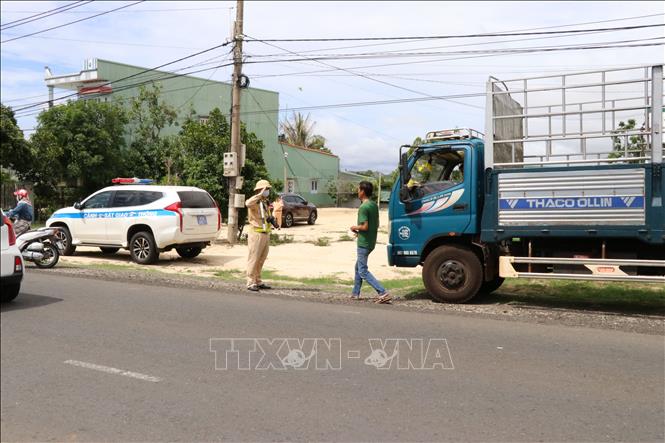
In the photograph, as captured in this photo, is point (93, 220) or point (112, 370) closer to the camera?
point (112, 370)

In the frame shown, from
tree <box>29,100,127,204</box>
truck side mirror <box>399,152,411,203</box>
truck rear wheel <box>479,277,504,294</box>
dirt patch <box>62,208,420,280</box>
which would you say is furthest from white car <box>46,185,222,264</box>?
tree <box>29,100,127,204</box>

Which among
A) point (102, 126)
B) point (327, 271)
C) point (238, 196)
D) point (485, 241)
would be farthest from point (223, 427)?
point (102, 126)

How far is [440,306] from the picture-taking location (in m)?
9.23

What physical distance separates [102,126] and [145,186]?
13536 millimetres

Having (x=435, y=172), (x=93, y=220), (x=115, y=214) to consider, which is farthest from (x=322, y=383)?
(x=93, y=220)

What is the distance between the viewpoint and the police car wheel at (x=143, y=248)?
14.3m

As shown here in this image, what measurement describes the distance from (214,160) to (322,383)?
603 inches

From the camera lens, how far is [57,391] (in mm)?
4773

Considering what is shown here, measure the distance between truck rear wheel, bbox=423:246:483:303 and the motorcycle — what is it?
8.29 meters

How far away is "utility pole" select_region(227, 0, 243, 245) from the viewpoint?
60.4 feet

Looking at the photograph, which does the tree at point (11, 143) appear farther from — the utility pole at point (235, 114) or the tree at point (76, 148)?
the utility pole at point (235, 114)

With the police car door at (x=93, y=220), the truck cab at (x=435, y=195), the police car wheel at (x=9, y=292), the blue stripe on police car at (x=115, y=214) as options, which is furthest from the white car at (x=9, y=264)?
the police car door at (x=93, y=220)

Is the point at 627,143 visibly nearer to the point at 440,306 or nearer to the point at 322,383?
the point at 440,306

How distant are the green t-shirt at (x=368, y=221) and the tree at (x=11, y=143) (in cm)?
1966
